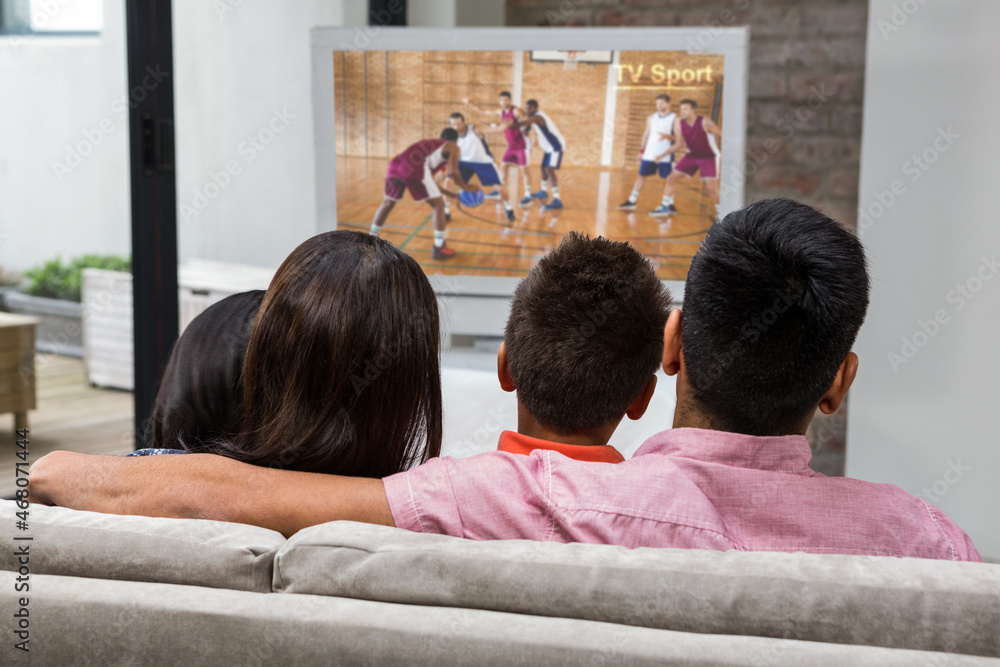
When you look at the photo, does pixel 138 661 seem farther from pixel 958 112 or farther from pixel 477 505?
pixel 958 112

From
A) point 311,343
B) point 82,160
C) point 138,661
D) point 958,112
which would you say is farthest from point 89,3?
point 958,112

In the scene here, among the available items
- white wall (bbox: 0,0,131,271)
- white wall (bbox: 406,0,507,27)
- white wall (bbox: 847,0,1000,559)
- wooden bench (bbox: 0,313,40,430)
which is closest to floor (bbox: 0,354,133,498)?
wooden bench (bbox: 0,313,40,430)

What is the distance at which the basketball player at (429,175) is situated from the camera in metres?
2.37

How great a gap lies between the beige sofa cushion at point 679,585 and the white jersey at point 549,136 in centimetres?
178

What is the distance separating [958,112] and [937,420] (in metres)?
0.88

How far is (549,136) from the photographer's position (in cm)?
233

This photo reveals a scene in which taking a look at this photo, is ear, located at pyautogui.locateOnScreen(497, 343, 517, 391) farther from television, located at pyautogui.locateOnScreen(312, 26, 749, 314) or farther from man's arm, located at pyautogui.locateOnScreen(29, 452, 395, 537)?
television, located at pyautogui.locateOnScreen(312, 26, 749, 314)

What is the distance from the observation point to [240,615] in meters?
0.66

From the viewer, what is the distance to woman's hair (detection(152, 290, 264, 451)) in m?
1.07

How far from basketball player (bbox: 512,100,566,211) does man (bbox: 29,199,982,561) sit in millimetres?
1459

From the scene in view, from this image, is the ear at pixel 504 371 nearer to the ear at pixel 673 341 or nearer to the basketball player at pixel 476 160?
the ear at pixel 673 341

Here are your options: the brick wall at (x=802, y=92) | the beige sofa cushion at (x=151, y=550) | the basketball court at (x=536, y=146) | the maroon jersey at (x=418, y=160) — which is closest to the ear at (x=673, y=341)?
the beige sofa cushion at (x=151, y=550)

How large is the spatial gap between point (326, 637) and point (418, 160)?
1.88 meters

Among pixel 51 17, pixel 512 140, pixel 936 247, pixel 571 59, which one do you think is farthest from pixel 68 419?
pixel 936 247
